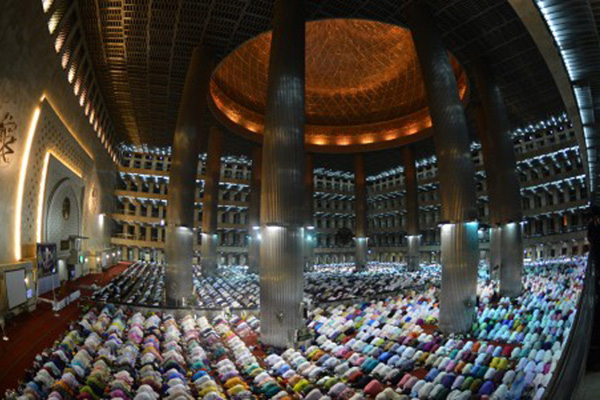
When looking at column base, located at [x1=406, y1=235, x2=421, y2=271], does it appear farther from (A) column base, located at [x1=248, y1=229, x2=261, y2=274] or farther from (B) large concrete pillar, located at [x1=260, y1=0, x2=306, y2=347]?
(B) large concrete pillar, located at [x1=260, y1=0, x2=306, y2=347]

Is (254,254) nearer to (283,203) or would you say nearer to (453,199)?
(283,203)

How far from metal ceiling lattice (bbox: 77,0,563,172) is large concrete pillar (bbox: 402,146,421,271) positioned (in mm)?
14711

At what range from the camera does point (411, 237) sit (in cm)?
4166

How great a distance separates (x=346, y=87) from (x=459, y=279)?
31022mm

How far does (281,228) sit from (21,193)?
1184cm

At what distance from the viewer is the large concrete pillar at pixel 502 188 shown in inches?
847

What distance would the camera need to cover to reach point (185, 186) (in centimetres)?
2209

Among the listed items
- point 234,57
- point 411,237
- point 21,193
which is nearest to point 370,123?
point 411,237

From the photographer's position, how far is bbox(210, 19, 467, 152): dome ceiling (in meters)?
33.4

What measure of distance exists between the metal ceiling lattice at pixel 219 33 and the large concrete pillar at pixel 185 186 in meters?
2.14

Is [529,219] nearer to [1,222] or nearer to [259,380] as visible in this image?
[259,380]

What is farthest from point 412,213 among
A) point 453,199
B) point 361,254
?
point 453,199

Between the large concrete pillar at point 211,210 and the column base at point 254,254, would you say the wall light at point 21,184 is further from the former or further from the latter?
the column base at point 254,254

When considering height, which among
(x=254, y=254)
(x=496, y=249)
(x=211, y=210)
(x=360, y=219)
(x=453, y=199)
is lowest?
(x=254, y=254)
